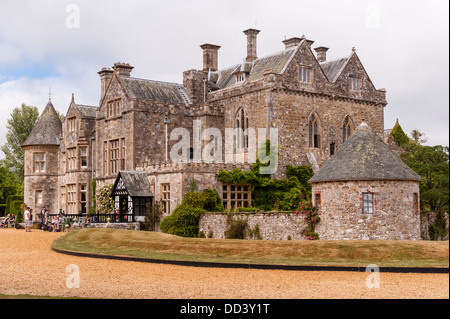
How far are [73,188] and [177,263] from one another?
2702cm

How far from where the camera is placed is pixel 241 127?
40531 millimetres

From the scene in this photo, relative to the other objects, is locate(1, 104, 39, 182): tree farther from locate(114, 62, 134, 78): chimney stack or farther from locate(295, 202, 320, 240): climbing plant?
locate(295, 202, 320, 240): climbing plant

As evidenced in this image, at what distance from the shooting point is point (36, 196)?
5006cm

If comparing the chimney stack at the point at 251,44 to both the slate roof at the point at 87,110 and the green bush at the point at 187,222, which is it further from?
the green bush at the point at 187,222

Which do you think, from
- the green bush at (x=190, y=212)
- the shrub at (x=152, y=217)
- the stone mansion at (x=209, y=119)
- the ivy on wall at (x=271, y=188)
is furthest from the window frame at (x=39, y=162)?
the ivy on wall at (x=271, y=188)

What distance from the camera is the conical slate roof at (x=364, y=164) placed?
27.9 m

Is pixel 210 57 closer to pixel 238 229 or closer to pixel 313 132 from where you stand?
pixel 313 132

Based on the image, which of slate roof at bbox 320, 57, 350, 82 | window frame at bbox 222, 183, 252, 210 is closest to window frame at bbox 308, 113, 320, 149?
slate roof at bbox 320, 57, 350, 82

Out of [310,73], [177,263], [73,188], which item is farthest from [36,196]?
[177,263]

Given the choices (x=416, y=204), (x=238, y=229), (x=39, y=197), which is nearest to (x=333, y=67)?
(x=416, y=204)

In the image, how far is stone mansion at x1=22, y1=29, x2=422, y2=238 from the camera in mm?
37531

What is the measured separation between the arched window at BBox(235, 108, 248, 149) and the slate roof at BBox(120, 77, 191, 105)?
4416 millimetres

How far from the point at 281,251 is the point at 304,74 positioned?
19730mm
